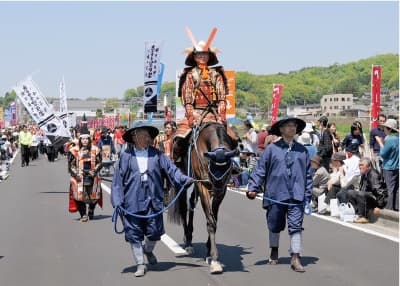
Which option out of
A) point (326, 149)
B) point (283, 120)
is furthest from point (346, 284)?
point (326, 149)

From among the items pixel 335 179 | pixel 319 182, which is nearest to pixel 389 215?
pixel 335 179

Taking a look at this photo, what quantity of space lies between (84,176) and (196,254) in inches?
174

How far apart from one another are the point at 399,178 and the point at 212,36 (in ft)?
17.3

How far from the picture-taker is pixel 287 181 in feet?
28.7

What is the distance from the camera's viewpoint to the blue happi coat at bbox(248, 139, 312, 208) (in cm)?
873

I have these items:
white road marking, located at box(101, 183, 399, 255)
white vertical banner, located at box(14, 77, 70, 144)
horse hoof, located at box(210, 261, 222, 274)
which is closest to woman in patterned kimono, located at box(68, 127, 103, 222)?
white road marking, located at box(101, 183, 399, 255)

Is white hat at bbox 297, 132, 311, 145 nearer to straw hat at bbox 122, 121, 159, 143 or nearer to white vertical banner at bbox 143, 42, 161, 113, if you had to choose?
white vertical banner at bbox 143, 42, 161, 113

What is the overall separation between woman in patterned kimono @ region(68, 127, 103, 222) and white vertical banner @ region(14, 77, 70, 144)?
7.88m

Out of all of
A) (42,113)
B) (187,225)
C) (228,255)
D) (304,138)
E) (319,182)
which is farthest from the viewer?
(42,113)

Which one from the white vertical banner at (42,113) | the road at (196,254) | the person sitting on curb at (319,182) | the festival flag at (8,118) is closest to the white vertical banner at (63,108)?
the white vertical banner at (42,113)

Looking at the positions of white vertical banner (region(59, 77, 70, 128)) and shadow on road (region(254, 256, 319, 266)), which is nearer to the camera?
shadow on road (region(254, 256, 319, 266))

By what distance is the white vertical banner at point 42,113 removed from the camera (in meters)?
21.6

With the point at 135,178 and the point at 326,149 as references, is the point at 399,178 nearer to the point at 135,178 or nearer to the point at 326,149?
the point at 326,149

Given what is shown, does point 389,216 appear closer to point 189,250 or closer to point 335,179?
point 335,179
